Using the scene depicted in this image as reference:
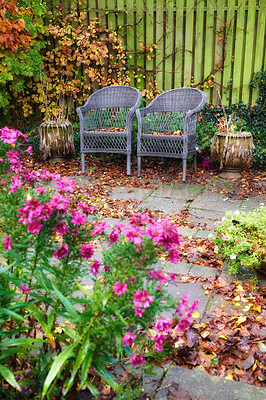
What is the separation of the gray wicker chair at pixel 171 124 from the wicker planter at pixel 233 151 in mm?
323

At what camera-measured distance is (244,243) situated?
2.12m

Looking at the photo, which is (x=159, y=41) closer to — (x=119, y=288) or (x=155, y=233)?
(x=155, y=233)

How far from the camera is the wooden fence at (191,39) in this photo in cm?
531

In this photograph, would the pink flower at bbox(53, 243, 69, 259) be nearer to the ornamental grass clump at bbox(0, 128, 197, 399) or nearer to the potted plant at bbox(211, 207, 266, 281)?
the ornamental grass clump at bbox(0, 128, 197, 399)

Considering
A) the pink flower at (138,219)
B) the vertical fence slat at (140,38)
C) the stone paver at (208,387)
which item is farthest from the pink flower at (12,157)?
the vertical fence slat at (140,38)

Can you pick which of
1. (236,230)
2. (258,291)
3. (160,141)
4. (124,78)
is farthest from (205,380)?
(124,78)

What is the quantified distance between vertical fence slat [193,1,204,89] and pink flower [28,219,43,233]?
16.6ft

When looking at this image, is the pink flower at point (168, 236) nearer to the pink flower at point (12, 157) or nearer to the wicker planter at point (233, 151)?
the pink flower at point (12, 157)

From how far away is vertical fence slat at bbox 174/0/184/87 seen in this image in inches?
213

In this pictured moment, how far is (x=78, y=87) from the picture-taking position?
5941 millimetres

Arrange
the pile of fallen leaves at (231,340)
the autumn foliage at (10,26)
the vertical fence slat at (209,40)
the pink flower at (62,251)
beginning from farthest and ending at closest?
the vertical fence slat at (209,40) → the autumn foliage at (10,26) → the pile of fallen leaves at (231,340) → the pink flower at (62,251)

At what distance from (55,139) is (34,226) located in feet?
13.5

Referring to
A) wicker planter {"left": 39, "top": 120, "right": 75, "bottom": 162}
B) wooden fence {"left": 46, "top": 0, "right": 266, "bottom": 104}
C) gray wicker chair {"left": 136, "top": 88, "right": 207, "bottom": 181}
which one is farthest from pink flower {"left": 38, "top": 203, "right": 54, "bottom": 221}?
wooden fence {"left": 46, "top": 0, "right": 266, "bottom": 104}

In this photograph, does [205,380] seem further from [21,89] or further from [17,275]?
[21,89]
